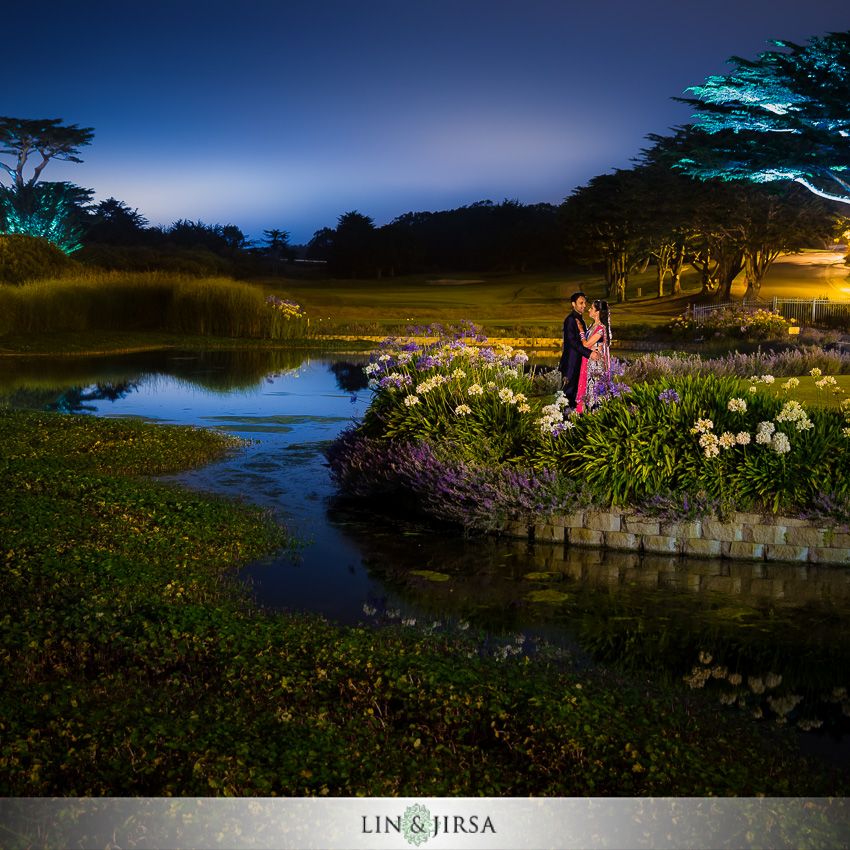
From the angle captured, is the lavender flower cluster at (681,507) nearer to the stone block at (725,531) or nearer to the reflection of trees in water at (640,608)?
the stone block at (725,531)

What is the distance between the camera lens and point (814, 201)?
49.5 meters

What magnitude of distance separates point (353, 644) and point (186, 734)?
1480 millimetres

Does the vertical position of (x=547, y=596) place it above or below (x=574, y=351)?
below

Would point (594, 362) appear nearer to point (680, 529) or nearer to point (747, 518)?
point (680, 529)

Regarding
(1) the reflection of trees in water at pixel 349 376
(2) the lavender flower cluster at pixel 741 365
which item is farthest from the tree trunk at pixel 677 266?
(2) the lavender flower cluster at pixel 741 365

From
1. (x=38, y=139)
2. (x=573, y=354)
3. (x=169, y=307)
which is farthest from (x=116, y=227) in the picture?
(x=573, y=354)

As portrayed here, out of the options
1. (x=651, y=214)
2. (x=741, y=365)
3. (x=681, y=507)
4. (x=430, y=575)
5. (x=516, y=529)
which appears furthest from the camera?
(x=651, y=214)

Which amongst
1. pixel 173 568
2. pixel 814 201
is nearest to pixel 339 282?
pixel 814 201

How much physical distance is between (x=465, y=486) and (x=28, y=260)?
39.3 m

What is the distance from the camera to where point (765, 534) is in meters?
8.63

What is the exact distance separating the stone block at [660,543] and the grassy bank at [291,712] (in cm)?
310

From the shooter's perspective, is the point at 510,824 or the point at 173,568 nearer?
the point at 510,824

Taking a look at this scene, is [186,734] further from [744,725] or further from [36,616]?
[744,725]

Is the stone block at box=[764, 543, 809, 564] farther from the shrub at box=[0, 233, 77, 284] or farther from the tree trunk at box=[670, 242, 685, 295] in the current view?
the tree trunk at box=[670, 242, 685, 295]
